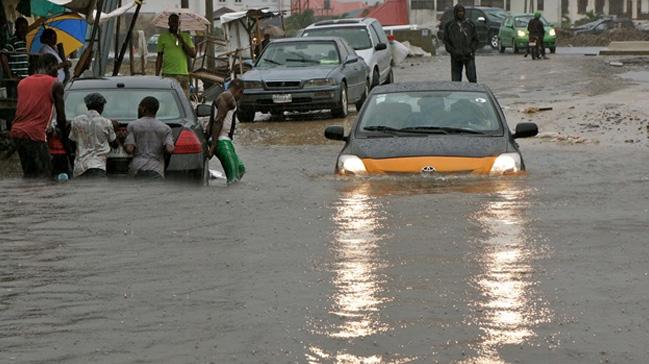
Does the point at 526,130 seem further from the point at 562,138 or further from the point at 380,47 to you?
the point at 380,47

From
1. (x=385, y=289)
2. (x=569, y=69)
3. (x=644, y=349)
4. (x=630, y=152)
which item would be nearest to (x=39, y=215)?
(x=385, y=289)

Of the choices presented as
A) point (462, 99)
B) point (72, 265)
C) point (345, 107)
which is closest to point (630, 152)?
point (462, 99)

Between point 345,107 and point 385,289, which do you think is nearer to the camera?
point 385,289

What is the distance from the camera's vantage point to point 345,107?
28.4 metres

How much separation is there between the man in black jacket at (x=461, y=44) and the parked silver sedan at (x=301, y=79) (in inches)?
73.4

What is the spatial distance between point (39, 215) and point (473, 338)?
259 inches

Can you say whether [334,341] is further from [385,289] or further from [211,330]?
[385,289]

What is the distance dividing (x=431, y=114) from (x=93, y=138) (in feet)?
11.0

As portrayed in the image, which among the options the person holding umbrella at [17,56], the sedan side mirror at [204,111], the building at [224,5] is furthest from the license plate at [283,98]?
the building at [224,5]

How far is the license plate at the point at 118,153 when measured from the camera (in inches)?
587

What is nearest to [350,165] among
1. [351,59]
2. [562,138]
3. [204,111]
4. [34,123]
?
[204,111]

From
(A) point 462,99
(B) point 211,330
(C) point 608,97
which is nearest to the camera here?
(B) point 211,330

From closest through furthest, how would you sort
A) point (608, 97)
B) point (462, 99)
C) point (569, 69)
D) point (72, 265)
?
point (72, 265), point (462, 99), point (608, 97), point (569, 69)

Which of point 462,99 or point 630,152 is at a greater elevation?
point 462,99
